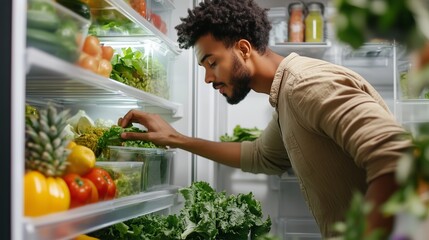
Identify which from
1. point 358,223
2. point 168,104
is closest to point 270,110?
point 168,104

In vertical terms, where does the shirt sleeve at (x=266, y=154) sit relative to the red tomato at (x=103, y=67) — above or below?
below

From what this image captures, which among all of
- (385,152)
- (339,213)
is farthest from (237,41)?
(385,152)

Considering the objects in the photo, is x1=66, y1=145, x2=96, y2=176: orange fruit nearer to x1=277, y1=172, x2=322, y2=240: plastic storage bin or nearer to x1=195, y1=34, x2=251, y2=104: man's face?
x1=195, y1=34, x2=251, y2=104: man's face

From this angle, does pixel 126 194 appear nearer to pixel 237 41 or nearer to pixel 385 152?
pixel 237 41

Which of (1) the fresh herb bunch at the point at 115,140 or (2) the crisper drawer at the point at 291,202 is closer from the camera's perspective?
(1) the fresh herb bunch at the point at 115,140

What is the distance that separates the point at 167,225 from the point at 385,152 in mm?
1102

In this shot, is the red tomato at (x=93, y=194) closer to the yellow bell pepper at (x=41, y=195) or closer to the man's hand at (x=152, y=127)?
the yellow bell pepper at (x=41, y=195)

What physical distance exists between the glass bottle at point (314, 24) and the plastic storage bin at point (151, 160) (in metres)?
1.11

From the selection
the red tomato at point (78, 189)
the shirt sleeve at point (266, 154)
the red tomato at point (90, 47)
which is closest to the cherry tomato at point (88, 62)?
the red tomato at point (90, 47)

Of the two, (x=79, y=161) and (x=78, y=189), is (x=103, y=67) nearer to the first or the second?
(x=79, y=161)

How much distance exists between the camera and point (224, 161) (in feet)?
8.12

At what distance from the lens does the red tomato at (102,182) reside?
1.59 meters

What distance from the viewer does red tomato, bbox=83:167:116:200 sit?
159 centimetres

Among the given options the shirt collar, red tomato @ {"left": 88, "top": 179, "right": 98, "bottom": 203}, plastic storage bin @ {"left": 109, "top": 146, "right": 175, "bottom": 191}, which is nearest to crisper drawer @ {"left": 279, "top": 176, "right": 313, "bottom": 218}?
plastic storage bin @ {"left": 109, "top": 146, "right": 175, "bottom": 191}
